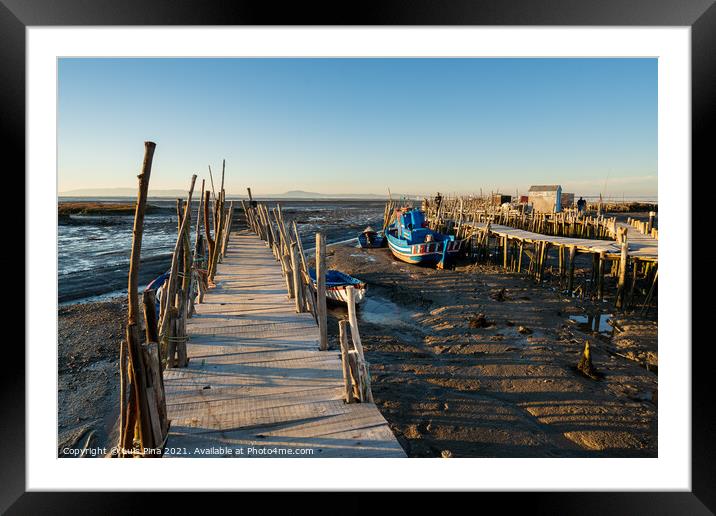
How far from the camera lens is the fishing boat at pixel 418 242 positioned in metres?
18.1

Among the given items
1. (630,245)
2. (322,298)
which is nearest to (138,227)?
(322,298)

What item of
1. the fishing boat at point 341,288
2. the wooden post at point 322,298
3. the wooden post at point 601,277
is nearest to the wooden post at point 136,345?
the wooden post at point 322,298

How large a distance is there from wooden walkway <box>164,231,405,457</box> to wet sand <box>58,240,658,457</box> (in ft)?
4.85

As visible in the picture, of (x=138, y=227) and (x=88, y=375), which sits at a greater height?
(x=138, y=227)

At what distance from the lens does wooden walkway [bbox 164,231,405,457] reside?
335cm

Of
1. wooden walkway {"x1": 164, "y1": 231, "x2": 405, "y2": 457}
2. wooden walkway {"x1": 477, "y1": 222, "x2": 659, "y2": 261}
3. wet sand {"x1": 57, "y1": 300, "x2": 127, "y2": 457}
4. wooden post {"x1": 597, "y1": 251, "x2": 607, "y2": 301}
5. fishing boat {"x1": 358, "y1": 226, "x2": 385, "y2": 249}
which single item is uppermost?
fishing boat {"x1": 358, "y1": 226, "x2": 385, "y2": 249}

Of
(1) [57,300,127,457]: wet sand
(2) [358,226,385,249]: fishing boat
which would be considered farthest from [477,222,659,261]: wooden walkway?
(1) [57,300,127,457]: wet sand

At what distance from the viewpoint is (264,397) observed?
162 inches

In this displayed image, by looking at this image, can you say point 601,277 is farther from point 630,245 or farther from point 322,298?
point 322,298

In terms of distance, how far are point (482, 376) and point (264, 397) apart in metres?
4.29

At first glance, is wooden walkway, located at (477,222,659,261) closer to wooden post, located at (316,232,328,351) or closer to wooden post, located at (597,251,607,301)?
wooden post, located at (597,251,607,301)

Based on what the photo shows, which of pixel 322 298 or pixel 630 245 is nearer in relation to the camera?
pixel 322 298
